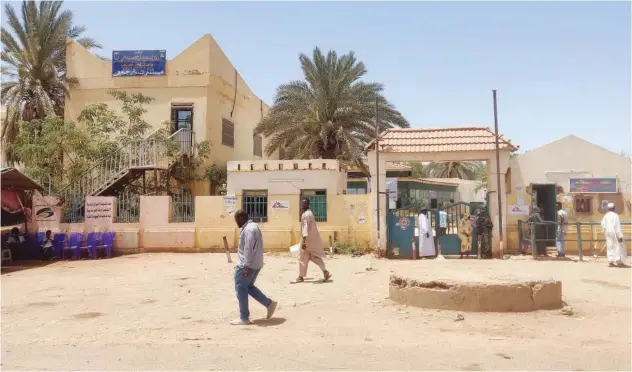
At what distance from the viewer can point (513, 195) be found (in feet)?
49.8

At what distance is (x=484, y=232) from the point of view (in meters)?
14.5

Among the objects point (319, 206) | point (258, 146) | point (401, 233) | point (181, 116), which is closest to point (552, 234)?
point (401, 233)

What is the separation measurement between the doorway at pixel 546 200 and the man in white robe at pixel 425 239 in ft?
10.6

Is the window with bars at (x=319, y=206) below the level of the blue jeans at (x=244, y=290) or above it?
above

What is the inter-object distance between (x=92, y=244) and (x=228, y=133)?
9435mm

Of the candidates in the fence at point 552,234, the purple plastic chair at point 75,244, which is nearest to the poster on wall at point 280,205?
the purple plastic chair at point 75,244

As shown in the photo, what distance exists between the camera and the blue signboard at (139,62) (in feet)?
73.4

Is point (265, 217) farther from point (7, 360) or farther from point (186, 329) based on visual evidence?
point (7, 360)

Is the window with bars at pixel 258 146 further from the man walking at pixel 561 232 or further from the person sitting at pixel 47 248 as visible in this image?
the man walking at pixel 561 232

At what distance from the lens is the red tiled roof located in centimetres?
1474

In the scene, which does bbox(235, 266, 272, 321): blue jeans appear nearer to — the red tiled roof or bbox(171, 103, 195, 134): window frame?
the red tiled roof

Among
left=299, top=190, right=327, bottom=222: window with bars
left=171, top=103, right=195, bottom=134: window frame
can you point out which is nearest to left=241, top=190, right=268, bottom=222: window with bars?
left=299, top=190, right=327, bottom=222: window with bars

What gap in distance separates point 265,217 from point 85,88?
38.2 ft

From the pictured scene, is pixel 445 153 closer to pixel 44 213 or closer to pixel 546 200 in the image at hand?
pixel 546 200
